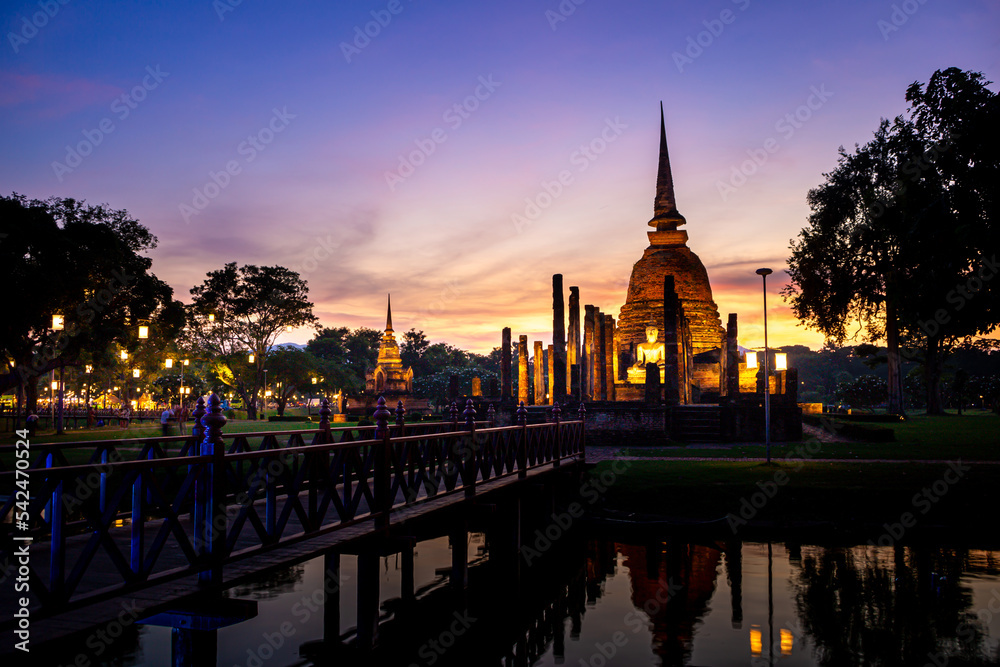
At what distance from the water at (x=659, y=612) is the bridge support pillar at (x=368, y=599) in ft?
0.88

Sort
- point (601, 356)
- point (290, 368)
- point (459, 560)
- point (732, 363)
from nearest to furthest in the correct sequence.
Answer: point (459, 560), point (732, 363), point (601, 356), point (290, 368)

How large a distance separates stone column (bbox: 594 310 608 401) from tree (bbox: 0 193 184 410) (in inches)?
870

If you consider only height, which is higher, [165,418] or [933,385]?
[933,385]

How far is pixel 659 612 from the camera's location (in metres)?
12.1

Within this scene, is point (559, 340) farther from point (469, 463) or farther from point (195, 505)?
point (195, 505)

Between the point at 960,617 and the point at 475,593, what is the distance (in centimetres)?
761

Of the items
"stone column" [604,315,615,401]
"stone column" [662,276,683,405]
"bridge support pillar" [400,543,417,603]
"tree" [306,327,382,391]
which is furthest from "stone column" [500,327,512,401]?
"tree" [306,327,382,391]

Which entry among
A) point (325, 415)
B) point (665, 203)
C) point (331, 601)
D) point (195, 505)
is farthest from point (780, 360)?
point (665, 203)

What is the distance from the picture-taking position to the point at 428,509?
10102mm

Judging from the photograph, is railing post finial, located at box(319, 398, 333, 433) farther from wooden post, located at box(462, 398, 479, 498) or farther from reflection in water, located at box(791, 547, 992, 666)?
reflection in water, located at box(791, 547, 992, 666)

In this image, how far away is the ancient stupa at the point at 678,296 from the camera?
1991 inches

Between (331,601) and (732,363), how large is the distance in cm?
2857

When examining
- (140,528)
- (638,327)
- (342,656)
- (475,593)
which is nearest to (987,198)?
(475,593)

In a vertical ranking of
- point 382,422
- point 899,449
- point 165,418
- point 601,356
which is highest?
point 601,356
